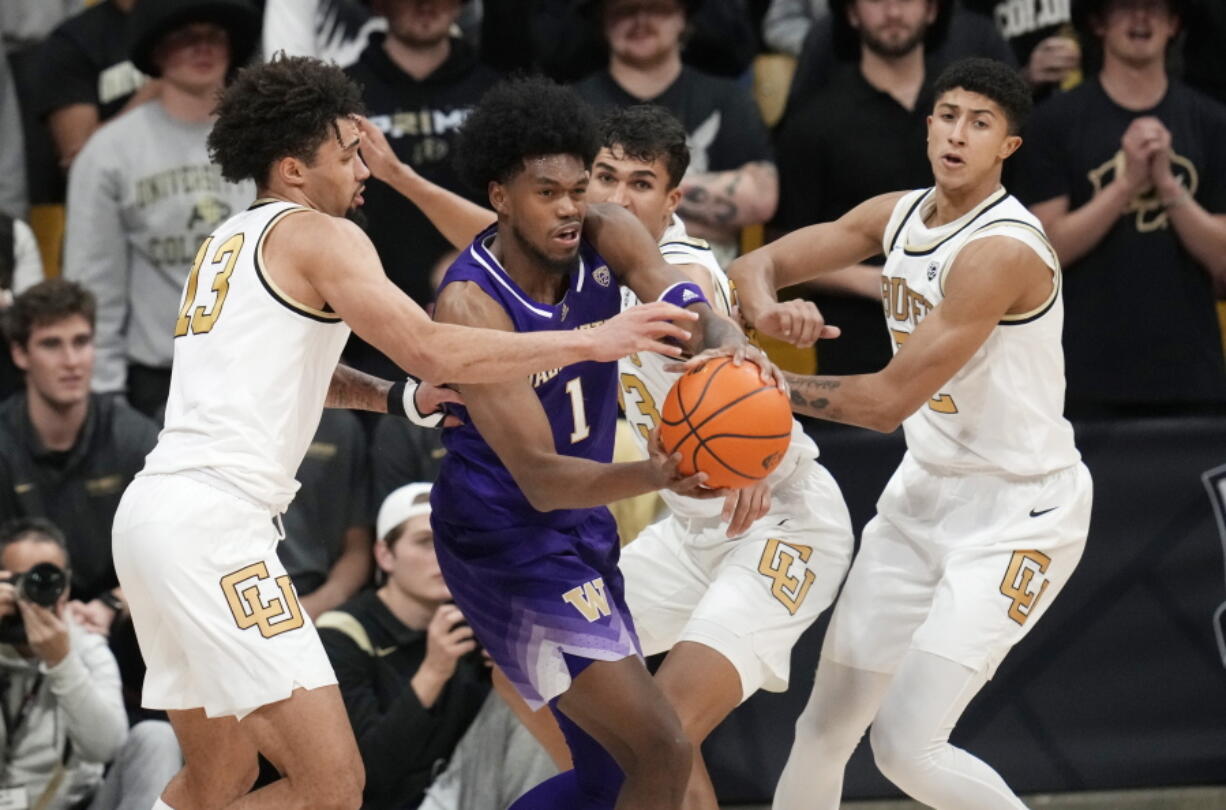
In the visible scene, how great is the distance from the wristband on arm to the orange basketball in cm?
93

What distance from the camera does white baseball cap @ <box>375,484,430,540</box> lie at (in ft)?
23.0

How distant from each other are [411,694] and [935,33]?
3657 mm

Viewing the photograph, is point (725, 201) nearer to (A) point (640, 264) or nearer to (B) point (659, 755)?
(A) point (640, 264)

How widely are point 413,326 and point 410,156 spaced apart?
3.36m

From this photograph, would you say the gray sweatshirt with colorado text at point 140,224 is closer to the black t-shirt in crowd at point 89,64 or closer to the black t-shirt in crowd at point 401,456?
the black t-shirt in crowd at point 89,64

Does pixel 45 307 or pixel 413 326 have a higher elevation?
pixel 413 326

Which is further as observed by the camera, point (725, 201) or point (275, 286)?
point (725, 201)

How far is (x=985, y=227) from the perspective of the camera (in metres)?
5.69

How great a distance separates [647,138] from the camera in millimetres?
6062

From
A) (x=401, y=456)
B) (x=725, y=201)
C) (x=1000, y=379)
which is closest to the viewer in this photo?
(x=1000, y=379)

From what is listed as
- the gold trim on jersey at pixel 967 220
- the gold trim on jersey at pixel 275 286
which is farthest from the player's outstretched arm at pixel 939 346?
the gold trim on jersey at pixel 275 286

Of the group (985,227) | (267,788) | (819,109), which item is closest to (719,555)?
(985,227)

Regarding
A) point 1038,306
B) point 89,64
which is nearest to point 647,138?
point 1038,306

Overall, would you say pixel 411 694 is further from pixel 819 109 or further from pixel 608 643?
pixel 819 109
